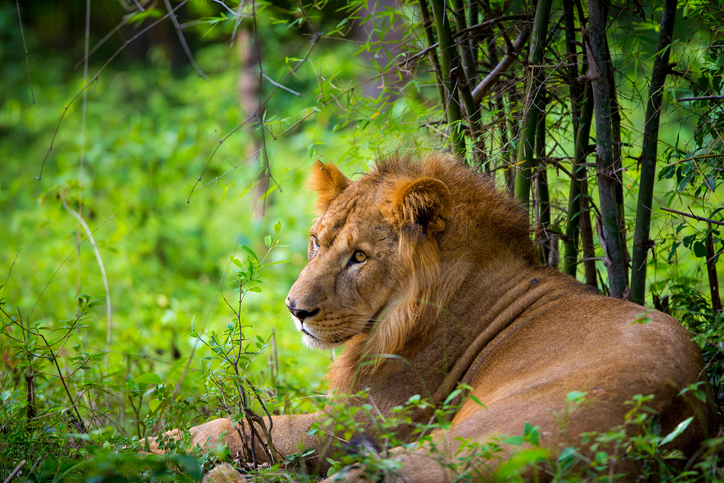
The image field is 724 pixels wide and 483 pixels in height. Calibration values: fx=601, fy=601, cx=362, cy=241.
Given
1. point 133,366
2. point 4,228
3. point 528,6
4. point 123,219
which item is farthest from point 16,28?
point 528,6

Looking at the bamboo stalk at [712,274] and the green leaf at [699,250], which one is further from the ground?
the green leaf at [699,250]

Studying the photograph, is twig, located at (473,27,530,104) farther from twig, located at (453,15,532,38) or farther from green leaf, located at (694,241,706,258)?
green leaf, located at (694,241,706,258)

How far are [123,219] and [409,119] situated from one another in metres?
4.80

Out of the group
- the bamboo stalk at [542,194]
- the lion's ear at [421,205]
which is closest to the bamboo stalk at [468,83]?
the bamboo stalk at [542,194]

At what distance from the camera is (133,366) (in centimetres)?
454

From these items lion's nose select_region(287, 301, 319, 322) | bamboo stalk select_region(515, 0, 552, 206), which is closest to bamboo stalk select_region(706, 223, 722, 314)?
bamboo stalk select_region(515, 0, 552, 206)

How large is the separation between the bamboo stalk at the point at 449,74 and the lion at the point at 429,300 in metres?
0.35

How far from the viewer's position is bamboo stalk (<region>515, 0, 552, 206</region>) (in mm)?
2920

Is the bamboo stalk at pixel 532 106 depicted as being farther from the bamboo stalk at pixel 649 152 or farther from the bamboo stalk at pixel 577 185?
the bamboo stalk at pixel 649 152

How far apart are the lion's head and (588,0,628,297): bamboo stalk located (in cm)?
42

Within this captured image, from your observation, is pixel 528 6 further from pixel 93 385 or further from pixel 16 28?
pixel 16 28

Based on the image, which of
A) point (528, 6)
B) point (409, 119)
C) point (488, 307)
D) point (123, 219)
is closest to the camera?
point (488, 307)

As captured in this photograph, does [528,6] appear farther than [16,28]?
No

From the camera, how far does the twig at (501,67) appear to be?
318 centimetres
